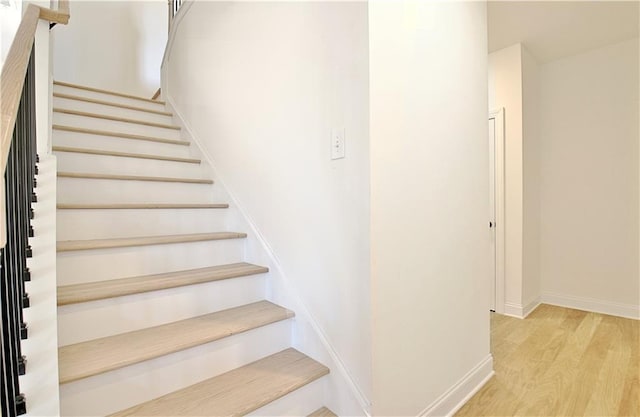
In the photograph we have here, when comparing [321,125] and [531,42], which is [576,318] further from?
[321,125]

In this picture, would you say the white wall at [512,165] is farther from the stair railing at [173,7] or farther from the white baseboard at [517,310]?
the stair railing at [173,7]

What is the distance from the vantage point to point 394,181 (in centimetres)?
138

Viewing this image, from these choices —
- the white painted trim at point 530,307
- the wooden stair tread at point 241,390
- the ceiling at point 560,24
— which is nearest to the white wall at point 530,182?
the white painted trim at point 530,307

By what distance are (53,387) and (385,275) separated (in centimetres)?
119

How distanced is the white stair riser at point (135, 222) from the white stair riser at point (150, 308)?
587 millimetres

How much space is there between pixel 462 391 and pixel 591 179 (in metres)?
2.57

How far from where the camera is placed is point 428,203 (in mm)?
1560

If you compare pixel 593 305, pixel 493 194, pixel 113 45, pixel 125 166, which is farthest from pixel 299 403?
pixel 113 45

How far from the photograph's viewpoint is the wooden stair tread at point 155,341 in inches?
45.9

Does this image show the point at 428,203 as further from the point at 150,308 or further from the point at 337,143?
the point at 150,308

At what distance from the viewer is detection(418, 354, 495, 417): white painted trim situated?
160 centimetres

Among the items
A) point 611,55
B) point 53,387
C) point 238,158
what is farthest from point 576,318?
point 53,387

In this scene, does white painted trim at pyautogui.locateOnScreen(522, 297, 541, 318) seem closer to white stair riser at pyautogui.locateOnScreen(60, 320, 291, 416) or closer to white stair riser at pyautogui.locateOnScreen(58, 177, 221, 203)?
white stair riser at pyautogui.locateOnScreen(60, 320, 291, 416)

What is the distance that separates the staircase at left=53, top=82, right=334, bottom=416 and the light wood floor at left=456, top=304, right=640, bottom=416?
108cm
